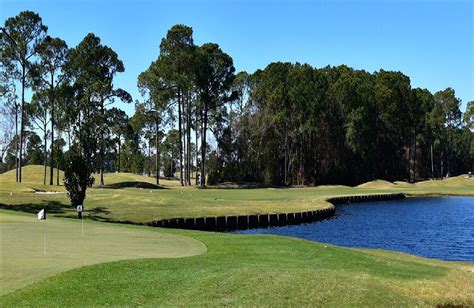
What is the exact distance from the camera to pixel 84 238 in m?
21.7

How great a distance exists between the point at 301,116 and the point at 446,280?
316 ft

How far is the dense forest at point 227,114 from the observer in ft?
262

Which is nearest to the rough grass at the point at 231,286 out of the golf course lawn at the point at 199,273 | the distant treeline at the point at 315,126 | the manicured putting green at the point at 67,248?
the golf course lawn at the point at 199,273

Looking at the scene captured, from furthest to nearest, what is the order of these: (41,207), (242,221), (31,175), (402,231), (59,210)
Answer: (31,175)
(242,221)
(41,207)
(59,210)
(402,231)

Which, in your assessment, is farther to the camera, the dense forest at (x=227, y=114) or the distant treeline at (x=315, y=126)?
the distant treeline at (x=315, y=126)

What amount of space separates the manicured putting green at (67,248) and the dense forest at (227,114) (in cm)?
3953

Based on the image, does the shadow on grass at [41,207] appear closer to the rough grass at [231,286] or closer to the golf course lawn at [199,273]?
the golf course lawn at [199,273]

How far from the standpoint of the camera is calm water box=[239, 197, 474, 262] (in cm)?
3403

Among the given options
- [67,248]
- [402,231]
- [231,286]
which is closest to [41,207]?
[67,248]

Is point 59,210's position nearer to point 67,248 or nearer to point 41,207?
point 41,207

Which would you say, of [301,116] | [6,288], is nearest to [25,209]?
[6,288]

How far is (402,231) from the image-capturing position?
42.9m

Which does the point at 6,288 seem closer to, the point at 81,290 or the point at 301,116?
the point at 81,290

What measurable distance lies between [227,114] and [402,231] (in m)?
71.9
